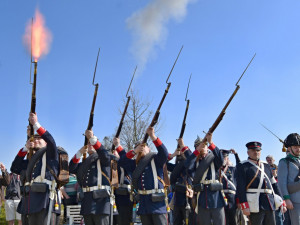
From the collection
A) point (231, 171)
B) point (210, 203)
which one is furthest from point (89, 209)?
point (231, 171)

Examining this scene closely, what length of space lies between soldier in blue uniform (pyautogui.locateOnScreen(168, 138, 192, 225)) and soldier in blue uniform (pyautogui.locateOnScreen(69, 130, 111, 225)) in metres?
2.84

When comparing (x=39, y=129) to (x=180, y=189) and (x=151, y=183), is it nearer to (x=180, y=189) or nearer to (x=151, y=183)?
(x=151, y=183)

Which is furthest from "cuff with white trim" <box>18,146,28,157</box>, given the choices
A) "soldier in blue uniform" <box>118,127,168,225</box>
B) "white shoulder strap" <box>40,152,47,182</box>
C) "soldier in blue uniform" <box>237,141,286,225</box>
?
"soldier in blue uniform" <box>237,141,286,225</box>

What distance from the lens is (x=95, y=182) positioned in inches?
297

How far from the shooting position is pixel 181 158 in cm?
1004

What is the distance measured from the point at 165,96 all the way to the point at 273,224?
3496mm

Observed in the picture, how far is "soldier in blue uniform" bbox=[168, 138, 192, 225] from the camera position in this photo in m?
10.1

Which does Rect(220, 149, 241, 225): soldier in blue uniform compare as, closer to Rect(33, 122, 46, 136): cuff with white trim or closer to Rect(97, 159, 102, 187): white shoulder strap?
Rect(97, 159, 102, 187): white shoulder strap

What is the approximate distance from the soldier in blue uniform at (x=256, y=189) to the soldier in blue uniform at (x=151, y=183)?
162 cm

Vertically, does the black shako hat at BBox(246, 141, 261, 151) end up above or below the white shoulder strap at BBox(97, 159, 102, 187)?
above

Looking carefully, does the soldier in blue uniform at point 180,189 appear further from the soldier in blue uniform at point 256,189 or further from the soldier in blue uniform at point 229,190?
the soldier in blue uniform at point 256,189

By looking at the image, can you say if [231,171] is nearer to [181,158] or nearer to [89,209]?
[181,158]

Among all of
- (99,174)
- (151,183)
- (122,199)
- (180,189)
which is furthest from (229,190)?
(99,174)

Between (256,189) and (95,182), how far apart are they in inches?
131
